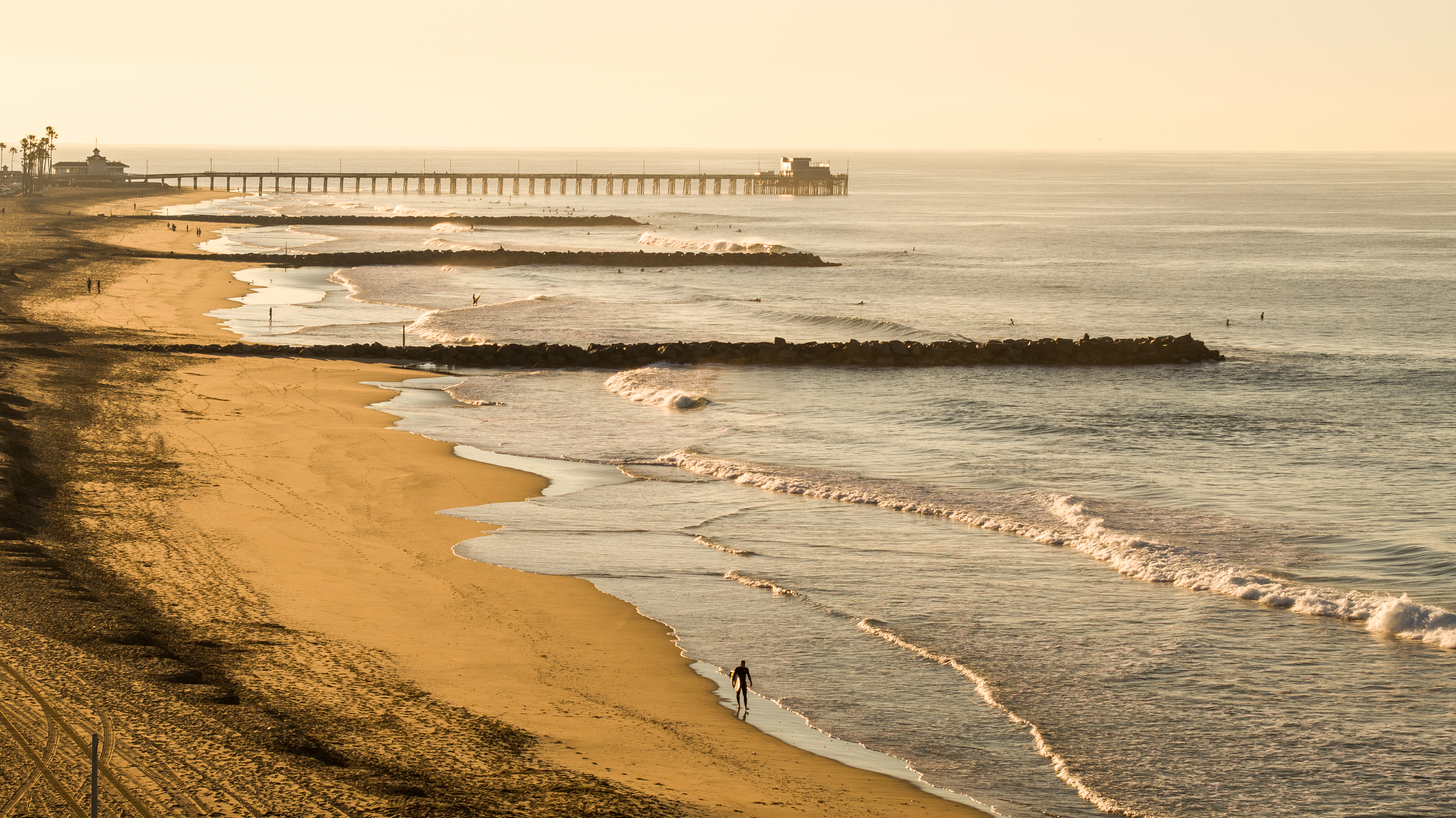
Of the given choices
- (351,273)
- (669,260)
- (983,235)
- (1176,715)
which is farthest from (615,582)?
(983,235)

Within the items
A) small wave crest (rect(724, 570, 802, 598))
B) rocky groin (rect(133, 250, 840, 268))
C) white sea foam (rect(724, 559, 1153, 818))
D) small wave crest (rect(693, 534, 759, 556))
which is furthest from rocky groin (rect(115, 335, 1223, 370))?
rocky groin (rect(133, 250, 840, 268))

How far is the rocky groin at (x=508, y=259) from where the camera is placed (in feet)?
250

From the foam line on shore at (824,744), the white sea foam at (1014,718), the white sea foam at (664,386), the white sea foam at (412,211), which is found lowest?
the foam line on shore at (824,744)

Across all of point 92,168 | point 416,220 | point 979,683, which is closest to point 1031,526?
point 979,683

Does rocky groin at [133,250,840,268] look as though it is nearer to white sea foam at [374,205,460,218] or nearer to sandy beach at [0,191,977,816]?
white sea foam at [374,205,460,218]

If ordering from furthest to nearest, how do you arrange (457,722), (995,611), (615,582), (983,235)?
(983,235) → (615,582) → (995,611) → (457,722)

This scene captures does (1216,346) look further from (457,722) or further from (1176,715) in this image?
(457,722)

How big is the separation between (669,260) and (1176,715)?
246ft

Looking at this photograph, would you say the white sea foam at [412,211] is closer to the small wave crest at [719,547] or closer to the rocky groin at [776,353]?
the rocky groin at [776,353]

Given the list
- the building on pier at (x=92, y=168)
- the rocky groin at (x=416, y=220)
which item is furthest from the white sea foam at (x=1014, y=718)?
the building on pier at (x=92, y=168)

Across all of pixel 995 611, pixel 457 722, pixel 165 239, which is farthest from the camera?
pixel 165 239

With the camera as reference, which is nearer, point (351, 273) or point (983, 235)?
point (351, 273)

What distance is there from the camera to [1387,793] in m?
12.7

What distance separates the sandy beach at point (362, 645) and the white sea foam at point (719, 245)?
225ft
